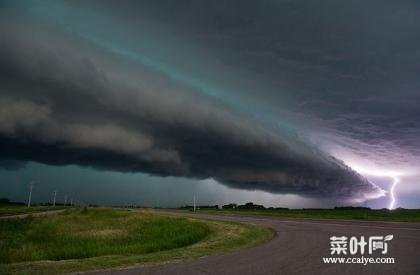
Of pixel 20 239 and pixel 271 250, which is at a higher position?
pixel 271 250

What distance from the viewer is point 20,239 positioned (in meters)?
35.1

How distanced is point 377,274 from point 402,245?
28.7 ft

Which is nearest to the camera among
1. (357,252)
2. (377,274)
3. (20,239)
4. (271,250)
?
(377,274)

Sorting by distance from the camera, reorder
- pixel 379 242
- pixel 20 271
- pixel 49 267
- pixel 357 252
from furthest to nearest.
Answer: pixel 379 242
pixel 357 252
pixel 49 267
pixel 20 271

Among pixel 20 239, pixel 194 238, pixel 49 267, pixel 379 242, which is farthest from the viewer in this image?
pixel 20 239

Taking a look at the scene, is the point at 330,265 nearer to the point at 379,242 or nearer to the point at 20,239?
the point at 379,242

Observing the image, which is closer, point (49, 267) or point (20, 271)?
point (20, 271)

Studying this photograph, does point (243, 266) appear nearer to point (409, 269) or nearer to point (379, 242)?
point (409, 269)

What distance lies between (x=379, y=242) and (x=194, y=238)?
13.1 m

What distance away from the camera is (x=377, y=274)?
494 inches

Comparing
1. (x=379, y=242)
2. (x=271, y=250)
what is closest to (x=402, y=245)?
(x=379, y=242)

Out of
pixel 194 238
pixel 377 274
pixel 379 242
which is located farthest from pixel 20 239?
pixel 377 274

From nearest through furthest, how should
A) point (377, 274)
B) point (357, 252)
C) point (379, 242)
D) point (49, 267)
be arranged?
point (377, 274) → point (49, 267) → point (357, 252) → point (379, 242)

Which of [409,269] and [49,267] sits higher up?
[409,269]
